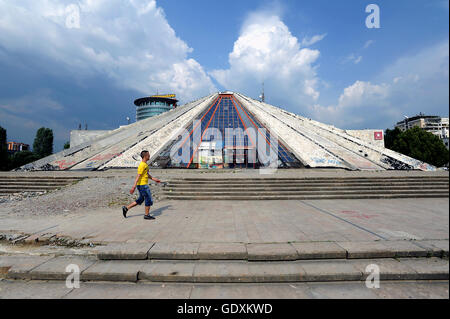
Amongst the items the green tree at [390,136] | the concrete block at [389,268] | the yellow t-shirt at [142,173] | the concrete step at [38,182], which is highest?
the green tree at [390,136]

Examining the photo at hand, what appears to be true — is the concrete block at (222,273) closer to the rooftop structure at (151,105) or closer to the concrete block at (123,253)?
the concrete block at (123,253)

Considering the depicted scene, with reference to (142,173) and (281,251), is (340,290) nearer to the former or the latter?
(281,251)

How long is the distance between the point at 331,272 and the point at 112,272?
10.5 ft

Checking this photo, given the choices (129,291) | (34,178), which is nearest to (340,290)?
(129,291)

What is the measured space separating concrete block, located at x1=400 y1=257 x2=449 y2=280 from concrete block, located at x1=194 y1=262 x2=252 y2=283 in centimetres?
244

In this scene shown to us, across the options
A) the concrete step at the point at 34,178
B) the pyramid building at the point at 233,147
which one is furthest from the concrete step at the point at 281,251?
the pyramid building at the point at 233,147

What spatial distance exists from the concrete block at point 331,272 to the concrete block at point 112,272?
2469 mm

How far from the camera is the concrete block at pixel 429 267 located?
104 inches

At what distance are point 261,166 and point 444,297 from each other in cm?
1352

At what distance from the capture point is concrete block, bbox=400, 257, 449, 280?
263 cm

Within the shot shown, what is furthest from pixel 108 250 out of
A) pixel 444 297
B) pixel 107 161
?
pixel 107 161

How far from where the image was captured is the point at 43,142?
44125 mm

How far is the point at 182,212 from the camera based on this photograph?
5.99 metres

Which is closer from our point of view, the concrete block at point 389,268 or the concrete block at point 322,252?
the concrete block at point 389,268
